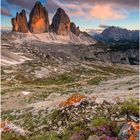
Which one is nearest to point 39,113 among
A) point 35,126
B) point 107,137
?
point 35,126

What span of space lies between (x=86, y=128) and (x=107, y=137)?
307cm

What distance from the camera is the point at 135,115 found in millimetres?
23109

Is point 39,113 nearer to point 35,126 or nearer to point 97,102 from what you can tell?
point 35,126

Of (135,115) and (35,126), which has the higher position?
(135,115)

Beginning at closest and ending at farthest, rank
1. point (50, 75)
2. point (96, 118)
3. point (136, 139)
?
point (136, 139), point (96, 118), point (50, 75)

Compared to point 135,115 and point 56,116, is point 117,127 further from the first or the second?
point 56,116

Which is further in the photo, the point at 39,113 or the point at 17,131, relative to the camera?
the point at 39,113

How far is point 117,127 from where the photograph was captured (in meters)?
21.2

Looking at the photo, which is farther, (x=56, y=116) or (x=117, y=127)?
(x=56, y=116)

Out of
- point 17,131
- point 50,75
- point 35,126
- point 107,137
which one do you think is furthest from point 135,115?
point 50,75

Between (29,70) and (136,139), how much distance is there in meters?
169

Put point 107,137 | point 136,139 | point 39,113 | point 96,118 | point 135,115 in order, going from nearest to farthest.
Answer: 1. point 136,139
2. point 107,137
3. point 135,115
4. point 96,118
5. point 39,113

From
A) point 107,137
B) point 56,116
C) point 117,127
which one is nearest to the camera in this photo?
point 107,137

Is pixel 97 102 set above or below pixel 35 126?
above
